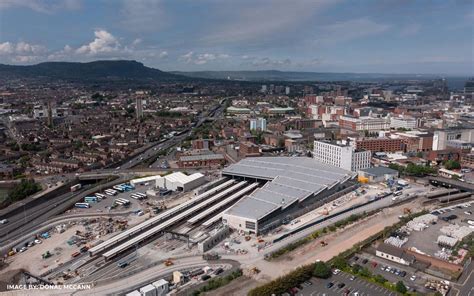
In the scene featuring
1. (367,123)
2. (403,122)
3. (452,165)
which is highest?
(403,122)

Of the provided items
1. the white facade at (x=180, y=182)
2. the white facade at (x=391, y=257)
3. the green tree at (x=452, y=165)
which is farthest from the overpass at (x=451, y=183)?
the white facade at (x=180, y=182)

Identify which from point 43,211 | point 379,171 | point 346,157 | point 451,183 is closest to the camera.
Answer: point 43,211

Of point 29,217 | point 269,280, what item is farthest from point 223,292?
point 29,217

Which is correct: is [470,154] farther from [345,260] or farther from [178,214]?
[178,214]

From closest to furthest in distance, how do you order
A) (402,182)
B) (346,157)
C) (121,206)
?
(121,206)
(402,182)
(346,157)

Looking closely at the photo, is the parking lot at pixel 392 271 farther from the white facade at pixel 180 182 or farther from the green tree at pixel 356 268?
the white facade at pixel 180 182

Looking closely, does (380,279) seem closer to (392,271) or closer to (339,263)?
(392,271)

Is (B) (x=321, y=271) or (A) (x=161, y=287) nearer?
(A) (x=161, y=287)

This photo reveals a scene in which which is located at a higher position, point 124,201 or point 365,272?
point 124,201

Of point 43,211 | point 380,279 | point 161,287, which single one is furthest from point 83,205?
point 380,279
